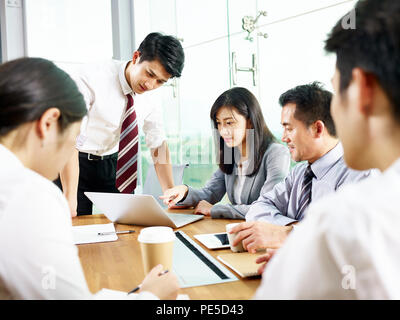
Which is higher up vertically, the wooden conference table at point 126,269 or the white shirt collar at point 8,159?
the white shirt collar at point 8,159

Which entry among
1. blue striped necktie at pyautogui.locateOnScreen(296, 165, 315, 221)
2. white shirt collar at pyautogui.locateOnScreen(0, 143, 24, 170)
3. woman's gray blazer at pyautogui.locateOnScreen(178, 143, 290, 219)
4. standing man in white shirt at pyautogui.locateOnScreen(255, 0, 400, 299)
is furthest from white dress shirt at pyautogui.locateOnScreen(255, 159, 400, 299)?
woman's gray blazer at pyautogui.locateOnScreen(178, 143, 290, 219)

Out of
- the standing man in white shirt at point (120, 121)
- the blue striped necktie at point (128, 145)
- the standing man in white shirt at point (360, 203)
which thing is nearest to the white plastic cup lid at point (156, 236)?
the standing man in white shirt at point (360, 203)

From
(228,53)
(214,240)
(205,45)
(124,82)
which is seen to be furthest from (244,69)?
(214,240)

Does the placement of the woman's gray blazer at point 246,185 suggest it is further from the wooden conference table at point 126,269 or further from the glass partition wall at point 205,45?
the glass partition wall at point 205,45

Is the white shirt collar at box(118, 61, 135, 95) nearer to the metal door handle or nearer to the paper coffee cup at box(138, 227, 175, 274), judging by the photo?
the metal door handle

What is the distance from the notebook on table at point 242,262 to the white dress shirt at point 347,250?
441 mm

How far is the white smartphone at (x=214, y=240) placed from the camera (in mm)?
1154

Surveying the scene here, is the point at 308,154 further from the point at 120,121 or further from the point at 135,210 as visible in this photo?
the point at 120,121

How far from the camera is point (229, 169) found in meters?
2.10

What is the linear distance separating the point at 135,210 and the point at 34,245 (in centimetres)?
87

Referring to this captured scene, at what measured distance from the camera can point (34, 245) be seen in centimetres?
57

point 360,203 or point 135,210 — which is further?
point 135,210
